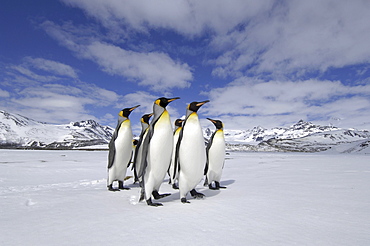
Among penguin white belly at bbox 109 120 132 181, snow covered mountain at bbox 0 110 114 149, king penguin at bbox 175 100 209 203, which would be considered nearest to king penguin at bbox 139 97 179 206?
king penguin at bbox 175 100 209 203

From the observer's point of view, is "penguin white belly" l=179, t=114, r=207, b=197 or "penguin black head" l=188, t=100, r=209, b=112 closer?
"penguin white belly" l=179, t=114, r=207, b=197

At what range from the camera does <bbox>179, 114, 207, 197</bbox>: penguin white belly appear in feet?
11.9

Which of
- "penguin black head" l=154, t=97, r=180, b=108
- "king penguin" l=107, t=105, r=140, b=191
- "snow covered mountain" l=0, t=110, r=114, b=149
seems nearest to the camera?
"penguin black head" l=154, t=97, r=180, b=108

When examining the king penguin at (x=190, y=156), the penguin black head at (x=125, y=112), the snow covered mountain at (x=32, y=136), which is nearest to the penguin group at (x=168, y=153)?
the king penguin at (x=190, y=156)

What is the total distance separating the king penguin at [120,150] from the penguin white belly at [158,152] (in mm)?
1717

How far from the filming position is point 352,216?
245 cm

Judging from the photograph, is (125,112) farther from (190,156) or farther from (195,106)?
(190,156)

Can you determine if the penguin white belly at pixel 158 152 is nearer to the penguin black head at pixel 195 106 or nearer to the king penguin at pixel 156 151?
the king penguin at pixel 156 151

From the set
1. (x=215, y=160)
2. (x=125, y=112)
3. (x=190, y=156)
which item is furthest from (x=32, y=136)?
(x=190, y=156)

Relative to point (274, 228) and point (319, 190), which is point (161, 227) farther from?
point (319, 190)

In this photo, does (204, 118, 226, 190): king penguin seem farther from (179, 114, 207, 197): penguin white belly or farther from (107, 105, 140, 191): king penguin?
(107, 105, 140, 191): king penguin

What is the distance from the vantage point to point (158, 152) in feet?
11.3

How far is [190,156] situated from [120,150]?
205cm

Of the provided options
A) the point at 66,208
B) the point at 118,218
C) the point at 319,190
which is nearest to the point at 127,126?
the point at 66,208
